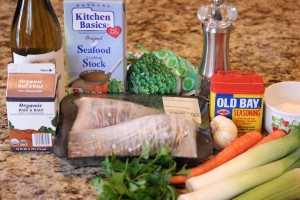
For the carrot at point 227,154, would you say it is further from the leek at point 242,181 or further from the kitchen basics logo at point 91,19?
the kitchen basics logo at point 91,19

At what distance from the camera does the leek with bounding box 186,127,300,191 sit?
119 centimetres

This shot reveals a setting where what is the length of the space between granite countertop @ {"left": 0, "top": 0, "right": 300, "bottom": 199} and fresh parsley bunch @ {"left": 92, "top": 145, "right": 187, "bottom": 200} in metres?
0.09

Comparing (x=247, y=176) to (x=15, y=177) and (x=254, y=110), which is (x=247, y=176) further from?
(x=15, y=177)

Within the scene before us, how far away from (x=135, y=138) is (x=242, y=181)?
0.77 ft

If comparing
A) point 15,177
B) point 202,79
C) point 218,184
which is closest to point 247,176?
point 218,184

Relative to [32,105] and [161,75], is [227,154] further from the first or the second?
[32,105]

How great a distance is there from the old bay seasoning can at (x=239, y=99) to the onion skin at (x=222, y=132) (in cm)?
3

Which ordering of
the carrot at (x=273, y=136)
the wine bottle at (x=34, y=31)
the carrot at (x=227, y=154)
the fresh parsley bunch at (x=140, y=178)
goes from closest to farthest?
the fresh parsley bunch at (x=140, y=178) → the carrot at (x=227, y=154) → the carrot at (x=273, y=136) → the wine bottle at (x=34, y=31)

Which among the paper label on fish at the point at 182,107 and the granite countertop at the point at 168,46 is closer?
the granite countertop at the point at 168,46

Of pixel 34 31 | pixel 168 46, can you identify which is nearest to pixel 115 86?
pixel 34 31

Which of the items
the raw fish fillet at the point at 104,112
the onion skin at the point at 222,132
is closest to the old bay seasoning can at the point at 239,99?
the onion skin at the point at 222,132

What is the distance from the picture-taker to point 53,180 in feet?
4.10

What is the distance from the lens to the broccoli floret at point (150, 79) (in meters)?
→ 1.47

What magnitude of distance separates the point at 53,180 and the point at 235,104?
0.42 meters
